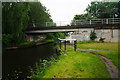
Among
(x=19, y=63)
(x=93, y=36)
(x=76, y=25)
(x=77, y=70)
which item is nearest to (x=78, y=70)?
(x=77, y=70)

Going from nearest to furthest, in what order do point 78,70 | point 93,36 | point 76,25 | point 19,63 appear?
point 78,70 < point 19,63 < point 93,36 < point 76,25

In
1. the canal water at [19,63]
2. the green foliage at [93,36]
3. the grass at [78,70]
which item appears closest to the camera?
the grass at [78,70]

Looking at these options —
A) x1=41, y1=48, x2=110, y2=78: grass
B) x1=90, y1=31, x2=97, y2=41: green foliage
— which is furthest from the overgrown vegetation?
x1=90, y1=31, x2=97, y2=41: green foliage

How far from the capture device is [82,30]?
1534 centimetres

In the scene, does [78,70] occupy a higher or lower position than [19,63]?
higher

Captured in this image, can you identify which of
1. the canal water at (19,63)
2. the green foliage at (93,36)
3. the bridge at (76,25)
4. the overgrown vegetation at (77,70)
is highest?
the bridge at (76,25)

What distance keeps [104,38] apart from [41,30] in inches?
442

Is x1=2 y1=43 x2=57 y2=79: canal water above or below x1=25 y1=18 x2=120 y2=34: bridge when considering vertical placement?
below

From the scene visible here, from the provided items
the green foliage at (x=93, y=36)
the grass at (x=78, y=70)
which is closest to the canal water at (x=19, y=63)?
the grass at (x=78, y=70)

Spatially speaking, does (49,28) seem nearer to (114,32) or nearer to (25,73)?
(114,32)

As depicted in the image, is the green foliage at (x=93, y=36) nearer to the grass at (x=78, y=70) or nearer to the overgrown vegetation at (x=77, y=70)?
the overgrown vegetation at (x=77, y=70)

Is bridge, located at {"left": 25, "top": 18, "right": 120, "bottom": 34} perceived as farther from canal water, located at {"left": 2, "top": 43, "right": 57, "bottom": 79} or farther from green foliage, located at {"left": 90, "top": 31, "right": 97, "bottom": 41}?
canal water, located at {"left": 2, "top": 43, "right": 57, "bottom": 79}

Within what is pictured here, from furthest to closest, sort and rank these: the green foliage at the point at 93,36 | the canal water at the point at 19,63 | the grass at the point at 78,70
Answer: the green foliage at the point at 93,36 < the canal water at the point at 19,63 < the grass at the point at 78,70

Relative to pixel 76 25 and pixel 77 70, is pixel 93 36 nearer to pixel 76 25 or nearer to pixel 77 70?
pixel 76 25
